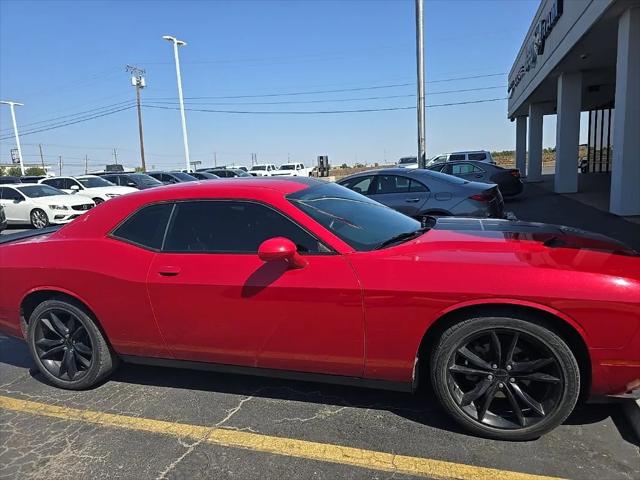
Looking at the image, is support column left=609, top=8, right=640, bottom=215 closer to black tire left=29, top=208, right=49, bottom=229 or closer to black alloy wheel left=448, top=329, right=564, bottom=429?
black alloy wheel left=448, top=329, right=564, bottom=429

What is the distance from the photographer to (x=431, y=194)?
7656mm

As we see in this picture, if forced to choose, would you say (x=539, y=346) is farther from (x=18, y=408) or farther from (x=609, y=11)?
(x=609, y=11)

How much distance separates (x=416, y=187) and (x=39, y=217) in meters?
12.1

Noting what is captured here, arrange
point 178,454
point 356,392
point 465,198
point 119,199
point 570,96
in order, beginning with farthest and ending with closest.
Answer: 1. point 570,96
2. point 465,198
3. point 119,199
4. point 356,392
5. point 178,454

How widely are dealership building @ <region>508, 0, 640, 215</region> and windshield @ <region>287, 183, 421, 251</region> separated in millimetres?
9115

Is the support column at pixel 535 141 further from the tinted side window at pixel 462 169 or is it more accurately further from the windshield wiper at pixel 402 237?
the windshield wiper at pixel 402 237

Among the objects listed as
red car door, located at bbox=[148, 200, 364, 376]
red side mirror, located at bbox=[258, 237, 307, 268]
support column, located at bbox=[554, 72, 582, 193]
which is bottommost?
red car door, located at bbox=[148, 200, 364, 376]

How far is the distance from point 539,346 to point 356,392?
53.3 inches

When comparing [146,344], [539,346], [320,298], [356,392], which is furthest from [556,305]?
[146,344]

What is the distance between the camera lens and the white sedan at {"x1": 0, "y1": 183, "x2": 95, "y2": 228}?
14586mm

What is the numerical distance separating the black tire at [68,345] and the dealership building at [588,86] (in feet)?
36.3

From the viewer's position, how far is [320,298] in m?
2.96

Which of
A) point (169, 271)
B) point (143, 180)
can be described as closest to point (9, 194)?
point (143, 180)

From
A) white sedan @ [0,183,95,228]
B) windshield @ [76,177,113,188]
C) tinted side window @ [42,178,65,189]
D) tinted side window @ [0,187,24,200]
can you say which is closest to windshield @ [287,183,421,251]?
white sedan @ [0,183,95,228]
